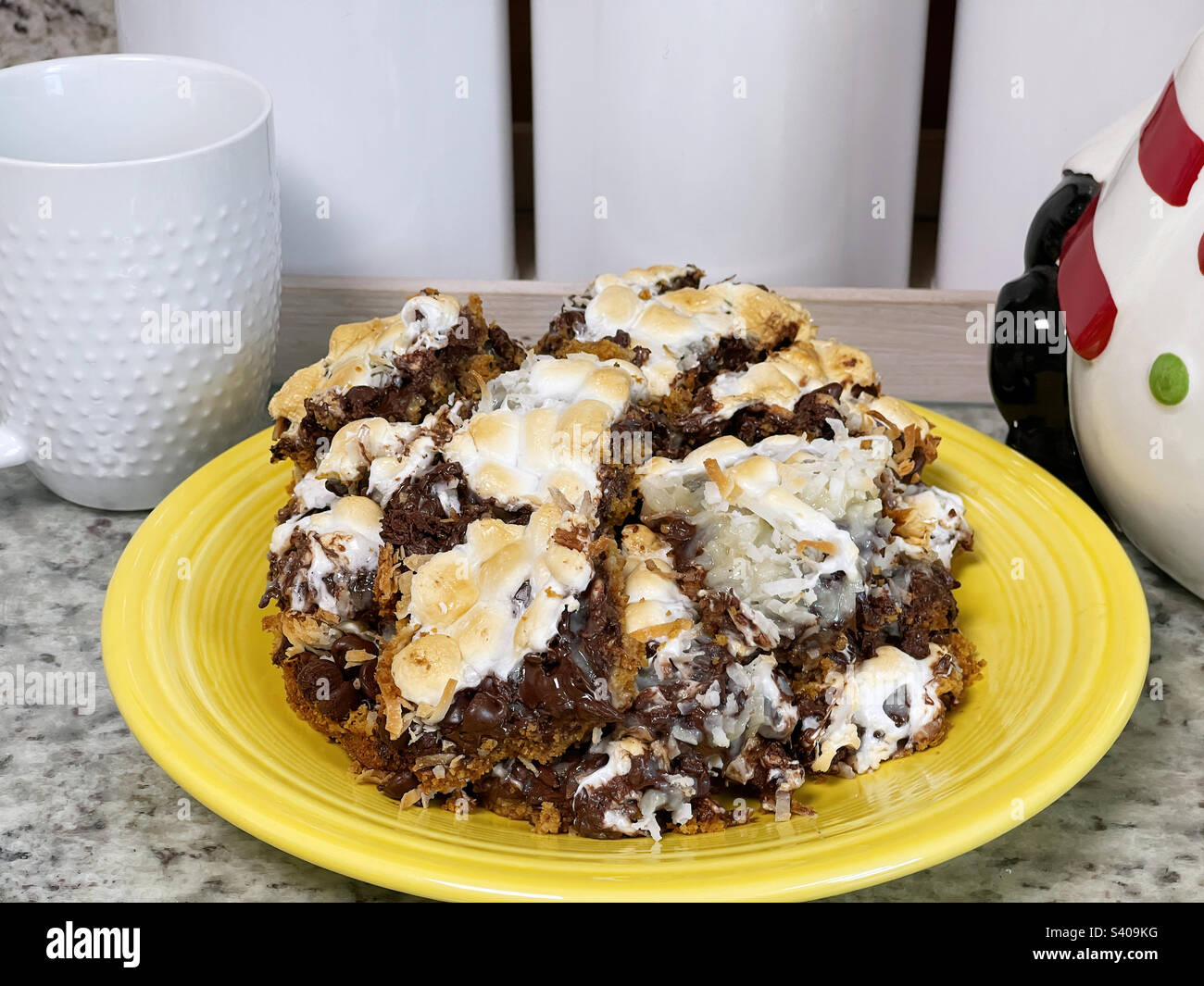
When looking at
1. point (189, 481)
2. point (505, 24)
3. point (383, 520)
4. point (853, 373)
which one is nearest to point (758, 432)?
point (853, 373)

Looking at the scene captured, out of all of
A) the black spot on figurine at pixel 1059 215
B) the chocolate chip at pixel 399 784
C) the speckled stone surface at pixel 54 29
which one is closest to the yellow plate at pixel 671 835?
the chocolate chip at pixel 399 784

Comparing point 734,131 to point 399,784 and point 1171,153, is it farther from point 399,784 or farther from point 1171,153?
point 399,784

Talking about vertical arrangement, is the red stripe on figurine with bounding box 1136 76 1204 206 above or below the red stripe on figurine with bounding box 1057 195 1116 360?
above

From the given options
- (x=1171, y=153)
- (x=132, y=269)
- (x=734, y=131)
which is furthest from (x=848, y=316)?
(x=132, y=269)

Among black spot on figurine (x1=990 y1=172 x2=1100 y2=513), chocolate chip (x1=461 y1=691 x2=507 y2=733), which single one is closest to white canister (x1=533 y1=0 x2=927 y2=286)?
black spot on figurine (x1=990 y1=172 x2=1100 y2=513)

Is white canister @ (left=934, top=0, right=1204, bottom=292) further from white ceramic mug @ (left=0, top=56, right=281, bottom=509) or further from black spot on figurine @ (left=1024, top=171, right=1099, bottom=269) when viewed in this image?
white ceramic mug @ (left=0, top=56, right=281, bottom=509)

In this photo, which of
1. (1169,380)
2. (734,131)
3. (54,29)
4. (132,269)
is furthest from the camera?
(54,29)
